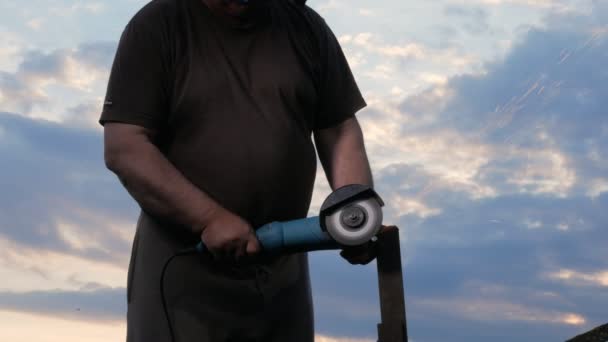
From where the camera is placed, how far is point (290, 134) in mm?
3412

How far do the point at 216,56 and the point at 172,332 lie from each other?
3.47ft

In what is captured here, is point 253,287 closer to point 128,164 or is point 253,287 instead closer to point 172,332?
point 172,332

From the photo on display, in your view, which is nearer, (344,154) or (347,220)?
(347,220)

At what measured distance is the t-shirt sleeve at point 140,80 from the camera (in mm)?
3299

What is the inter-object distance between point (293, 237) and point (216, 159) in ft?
1.33

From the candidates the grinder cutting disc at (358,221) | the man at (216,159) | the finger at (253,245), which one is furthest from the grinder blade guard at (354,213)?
the finger at (253,245)

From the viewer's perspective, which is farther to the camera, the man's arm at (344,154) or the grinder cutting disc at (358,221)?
the man's arm at (344,154)

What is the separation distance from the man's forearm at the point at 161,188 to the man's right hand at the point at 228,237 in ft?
0.12

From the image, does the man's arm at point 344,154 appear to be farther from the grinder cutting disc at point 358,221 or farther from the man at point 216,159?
the grinder cutting disc at point 358,221

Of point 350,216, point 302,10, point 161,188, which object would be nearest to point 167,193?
point 161,188

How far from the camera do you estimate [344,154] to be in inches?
143

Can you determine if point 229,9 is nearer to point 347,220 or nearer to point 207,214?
point 207,214

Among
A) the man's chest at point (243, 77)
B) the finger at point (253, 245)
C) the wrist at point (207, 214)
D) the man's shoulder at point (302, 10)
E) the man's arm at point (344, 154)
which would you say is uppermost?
the man's shoulder at point (302, 10)

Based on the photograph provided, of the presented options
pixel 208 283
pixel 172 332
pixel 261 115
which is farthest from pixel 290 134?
pixel 172 332
